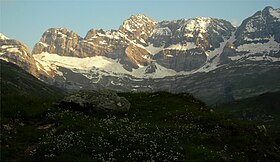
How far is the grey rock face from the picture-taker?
41906 millimetres

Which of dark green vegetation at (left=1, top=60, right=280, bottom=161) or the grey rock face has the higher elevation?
the grey rock face

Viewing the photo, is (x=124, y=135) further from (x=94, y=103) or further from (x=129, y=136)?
(x=94, y=103)

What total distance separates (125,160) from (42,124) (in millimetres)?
12177

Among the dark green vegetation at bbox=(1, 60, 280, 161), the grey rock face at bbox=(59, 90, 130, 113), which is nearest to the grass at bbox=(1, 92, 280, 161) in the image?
the dark green vegetation at bbox=(1, 60, 280, 161)

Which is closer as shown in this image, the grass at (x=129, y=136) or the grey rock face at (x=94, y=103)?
the grass at (x=129, y=136)

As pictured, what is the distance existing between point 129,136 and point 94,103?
11043 millimetres

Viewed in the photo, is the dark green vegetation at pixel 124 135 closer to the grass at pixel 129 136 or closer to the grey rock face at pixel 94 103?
the grass at pixel 129 136

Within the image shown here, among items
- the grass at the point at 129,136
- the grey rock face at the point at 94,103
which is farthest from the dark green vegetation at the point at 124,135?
the grey rock face at the point at 94,103

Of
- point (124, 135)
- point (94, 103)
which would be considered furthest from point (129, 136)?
point (94, 103)

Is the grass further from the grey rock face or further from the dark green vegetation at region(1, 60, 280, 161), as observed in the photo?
the grey rock face

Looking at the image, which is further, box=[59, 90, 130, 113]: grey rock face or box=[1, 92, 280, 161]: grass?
box=[59, 90, 130, 113]: grey rock face

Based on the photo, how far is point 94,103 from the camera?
42188 millimetres

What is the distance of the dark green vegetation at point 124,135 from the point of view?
92.3 feet

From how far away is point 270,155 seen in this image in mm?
33312
